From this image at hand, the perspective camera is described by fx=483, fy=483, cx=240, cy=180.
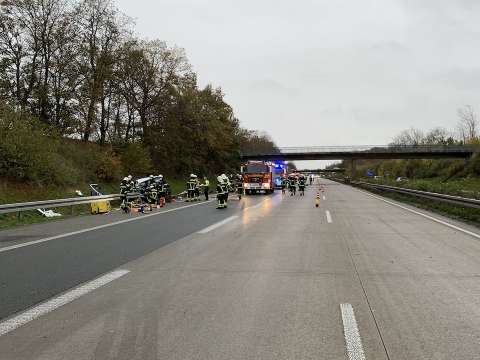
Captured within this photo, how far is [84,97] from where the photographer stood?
113 feet

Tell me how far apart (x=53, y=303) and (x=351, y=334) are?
352cm

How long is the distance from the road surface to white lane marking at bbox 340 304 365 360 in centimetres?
1

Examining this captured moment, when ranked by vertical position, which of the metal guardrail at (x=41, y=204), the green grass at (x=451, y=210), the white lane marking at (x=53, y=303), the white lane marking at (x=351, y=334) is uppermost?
the metal guardrail at (x=41, y=204)

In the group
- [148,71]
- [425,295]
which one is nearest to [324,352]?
[425,295]

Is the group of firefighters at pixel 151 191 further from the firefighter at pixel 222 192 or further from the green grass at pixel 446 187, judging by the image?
the green grass at pixel 446 187

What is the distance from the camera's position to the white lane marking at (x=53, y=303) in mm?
5023

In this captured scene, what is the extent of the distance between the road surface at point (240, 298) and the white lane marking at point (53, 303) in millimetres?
14

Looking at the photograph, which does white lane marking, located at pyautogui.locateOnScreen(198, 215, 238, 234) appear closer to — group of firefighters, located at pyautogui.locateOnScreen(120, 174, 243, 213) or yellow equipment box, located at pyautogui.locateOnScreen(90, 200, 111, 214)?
group of firefighters, located at pyautogui.locateOnScreen(120, 174, 243, 213)

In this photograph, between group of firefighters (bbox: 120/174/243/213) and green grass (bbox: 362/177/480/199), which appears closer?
group of firefighters (bbox: 120/174/243/213)

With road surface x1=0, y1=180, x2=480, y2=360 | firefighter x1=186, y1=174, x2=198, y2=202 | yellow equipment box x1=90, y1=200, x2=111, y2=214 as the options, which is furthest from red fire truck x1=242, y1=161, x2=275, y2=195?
road surface x1=0, y1=180, x2=480, y2=360

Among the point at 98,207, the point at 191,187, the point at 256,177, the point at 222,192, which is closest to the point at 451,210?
the point at 222,192

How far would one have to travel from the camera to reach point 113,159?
121ft

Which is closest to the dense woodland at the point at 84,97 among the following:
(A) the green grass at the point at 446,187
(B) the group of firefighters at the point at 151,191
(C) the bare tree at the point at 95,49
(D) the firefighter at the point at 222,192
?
(C) the bare tree at the point at 95,49

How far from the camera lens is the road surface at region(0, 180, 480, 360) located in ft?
14.4
